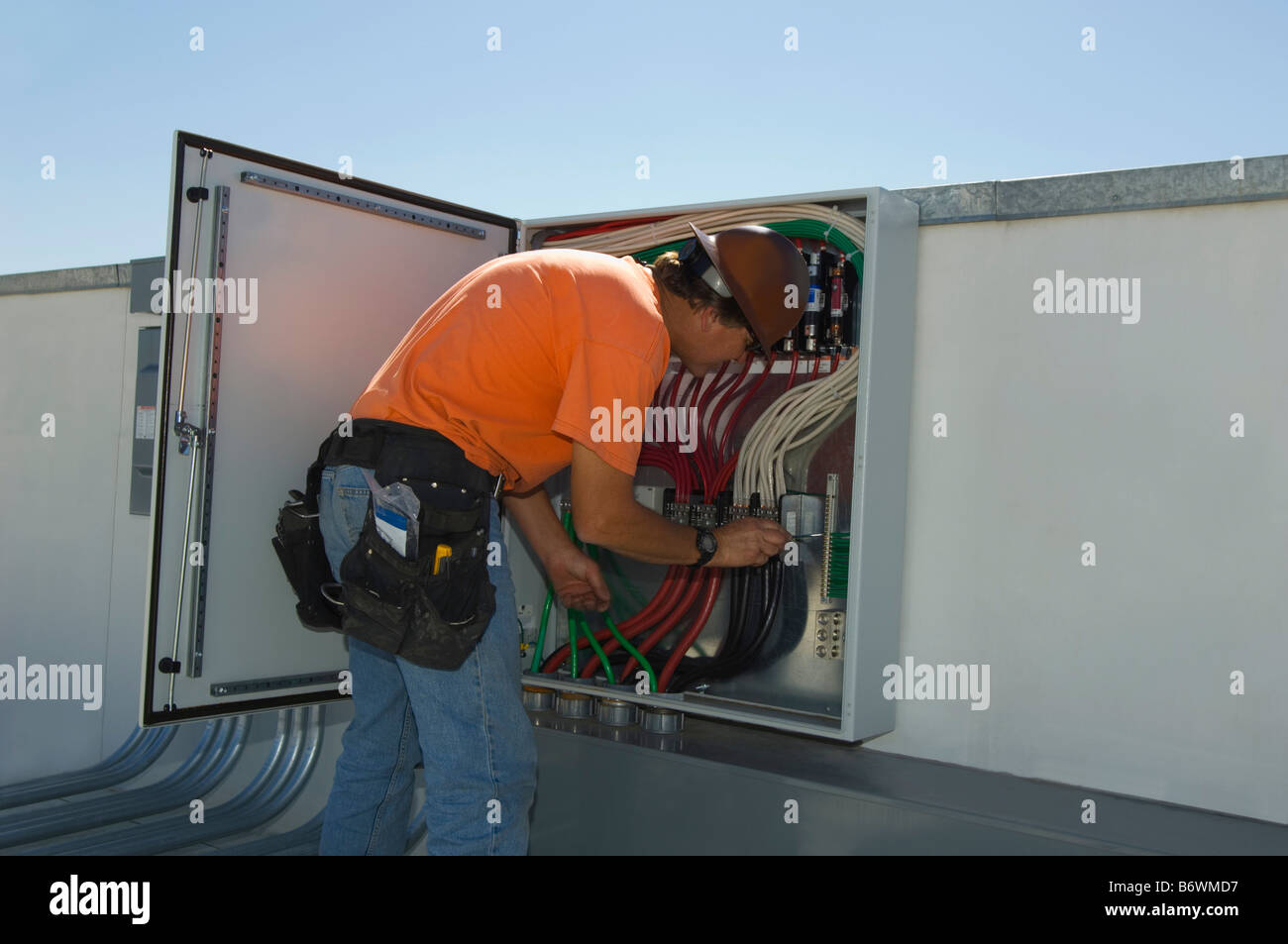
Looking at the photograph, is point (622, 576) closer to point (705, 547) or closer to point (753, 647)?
point (753, 647)

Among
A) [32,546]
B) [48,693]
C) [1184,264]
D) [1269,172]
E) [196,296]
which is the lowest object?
[48,693]

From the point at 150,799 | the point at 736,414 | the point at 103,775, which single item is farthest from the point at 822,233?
the point at 103,775

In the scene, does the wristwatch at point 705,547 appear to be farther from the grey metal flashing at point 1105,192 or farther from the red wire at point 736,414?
→ the grey metal flashing at point 1105,192

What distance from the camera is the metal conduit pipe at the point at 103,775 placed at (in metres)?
3.37

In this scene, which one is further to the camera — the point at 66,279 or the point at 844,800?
the point at 66,279

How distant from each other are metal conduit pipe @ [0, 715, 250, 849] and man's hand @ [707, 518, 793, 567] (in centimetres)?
201

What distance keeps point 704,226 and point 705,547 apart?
0.89m

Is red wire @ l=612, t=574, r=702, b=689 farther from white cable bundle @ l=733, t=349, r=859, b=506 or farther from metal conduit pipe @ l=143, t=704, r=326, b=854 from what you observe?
metal conduit pipe @ l=143, t=704, r=326, b=854

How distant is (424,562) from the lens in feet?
6.07

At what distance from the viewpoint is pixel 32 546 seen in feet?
14.6

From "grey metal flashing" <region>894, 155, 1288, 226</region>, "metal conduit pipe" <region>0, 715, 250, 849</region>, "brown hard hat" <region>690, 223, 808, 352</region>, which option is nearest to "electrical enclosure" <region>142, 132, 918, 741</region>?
"grey metal flashing" <region>894, 155, 1288, 226</region>

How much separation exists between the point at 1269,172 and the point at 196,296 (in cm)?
228

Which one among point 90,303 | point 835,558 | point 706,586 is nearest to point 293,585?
point 706,586
